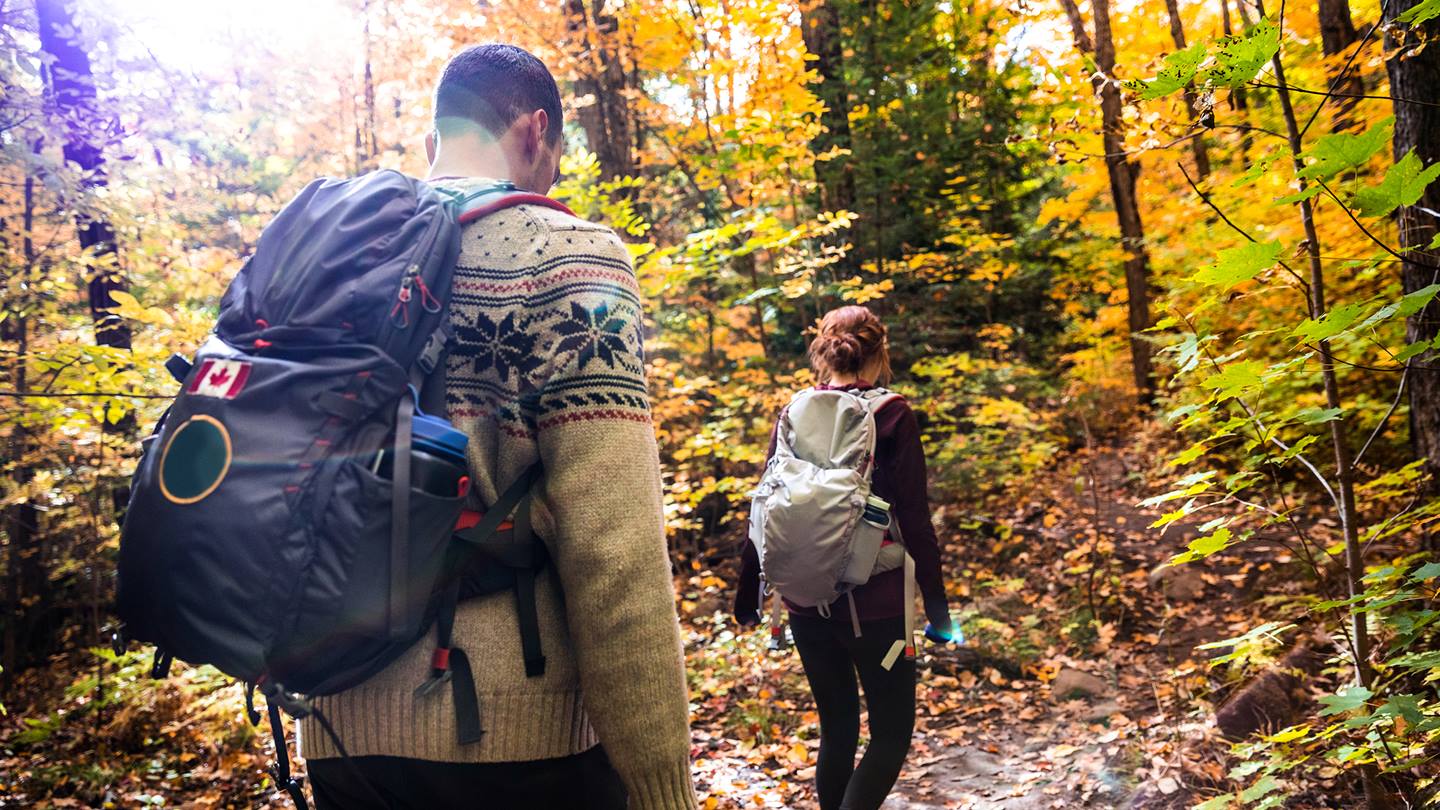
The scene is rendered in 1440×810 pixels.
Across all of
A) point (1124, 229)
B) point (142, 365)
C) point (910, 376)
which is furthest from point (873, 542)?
point (1124, 229)

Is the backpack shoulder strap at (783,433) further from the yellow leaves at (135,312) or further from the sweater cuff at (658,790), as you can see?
the yellow leaves at (135,312)

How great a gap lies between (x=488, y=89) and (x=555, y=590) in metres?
0.91

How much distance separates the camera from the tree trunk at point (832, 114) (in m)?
8.84

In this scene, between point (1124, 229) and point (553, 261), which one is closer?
point (553, 261)

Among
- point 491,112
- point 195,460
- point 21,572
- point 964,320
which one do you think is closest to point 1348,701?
point 491,112

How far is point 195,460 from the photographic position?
3.66 ft

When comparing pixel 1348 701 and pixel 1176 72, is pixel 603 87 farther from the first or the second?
pixel 1348 701

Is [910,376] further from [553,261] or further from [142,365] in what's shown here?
[553,261]

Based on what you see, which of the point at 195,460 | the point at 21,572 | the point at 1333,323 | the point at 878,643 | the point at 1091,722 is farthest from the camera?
the point at 21,572

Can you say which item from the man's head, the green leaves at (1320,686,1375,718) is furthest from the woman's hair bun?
the man's head

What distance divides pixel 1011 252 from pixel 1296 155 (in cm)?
931

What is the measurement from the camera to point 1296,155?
2.08m

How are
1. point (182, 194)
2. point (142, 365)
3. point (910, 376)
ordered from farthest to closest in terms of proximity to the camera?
point (910, 376) → point (182, 194) → point (142, 365)

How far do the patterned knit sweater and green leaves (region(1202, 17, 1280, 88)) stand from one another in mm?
1578
